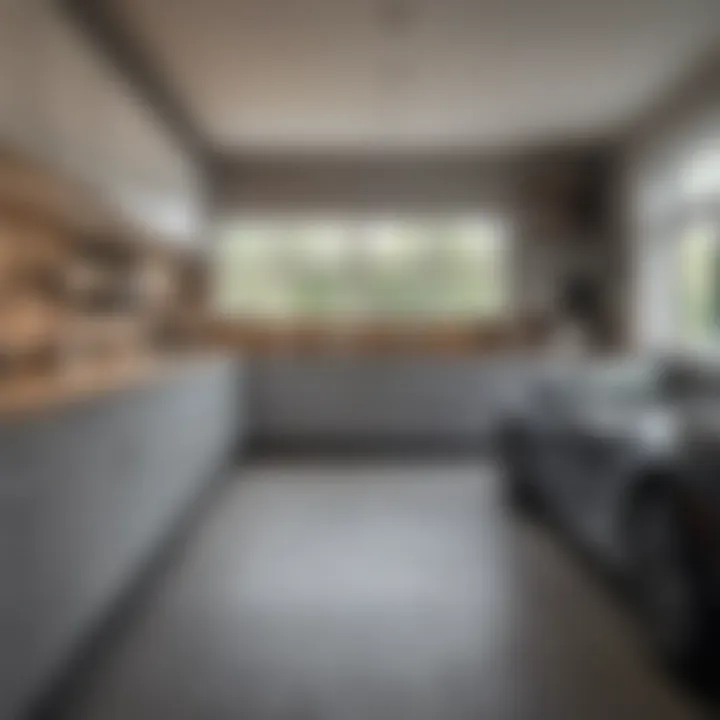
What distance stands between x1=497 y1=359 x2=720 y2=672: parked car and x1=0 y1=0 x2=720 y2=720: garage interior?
19cm

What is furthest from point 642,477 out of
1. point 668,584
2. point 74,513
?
point 74,513

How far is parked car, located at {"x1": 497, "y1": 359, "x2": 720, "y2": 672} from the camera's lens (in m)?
2.31

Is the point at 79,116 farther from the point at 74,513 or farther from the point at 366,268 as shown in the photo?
the point at 366,268

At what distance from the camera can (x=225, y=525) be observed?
433 centimetres

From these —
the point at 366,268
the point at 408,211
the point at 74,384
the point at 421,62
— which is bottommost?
the point at 74,384

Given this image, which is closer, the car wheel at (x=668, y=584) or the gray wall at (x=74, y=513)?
the gray wall at (x=74, y=513)

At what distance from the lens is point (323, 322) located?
23.3ft

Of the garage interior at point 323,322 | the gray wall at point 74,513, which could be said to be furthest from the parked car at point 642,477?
the gray wall at point 74,513

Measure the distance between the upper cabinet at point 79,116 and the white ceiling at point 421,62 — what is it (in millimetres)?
403

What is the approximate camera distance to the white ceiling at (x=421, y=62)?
384 centimetres

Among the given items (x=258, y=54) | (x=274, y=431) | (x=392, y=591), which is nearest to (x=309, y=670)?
(x=392, y=591)

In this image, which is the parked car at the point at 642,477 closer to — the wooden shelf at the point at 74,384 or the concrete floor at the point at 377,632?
the concrete floor at the point at 377,632

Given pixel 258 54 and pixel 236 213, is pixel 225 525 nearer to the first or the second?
pixel 258 54

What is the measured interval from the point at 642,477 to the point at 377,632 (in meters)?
1.01
